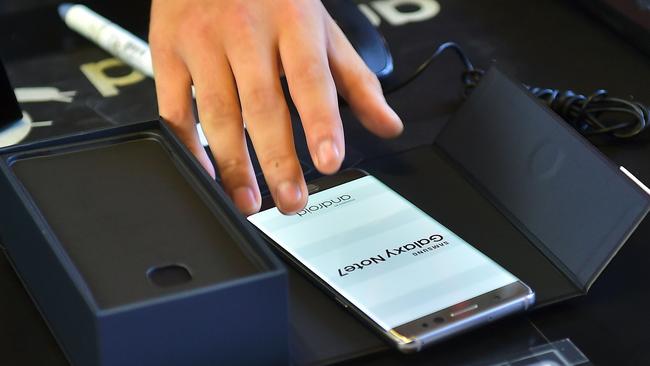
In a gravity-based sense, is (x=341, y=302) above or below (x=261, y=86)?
below

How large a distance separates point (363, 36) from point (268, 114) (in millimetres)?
292

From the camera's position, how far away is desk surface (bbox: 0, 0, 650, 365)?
0.64 metres

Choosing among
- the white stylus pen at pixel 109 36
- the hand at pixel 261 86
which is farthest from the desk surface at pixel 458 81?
the hand at pixel 261 86

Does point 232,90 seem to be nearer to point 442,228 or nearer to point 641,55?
point 442,228

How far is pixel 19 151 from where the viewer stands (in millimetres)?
608

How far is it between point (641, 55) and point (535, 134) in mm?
314

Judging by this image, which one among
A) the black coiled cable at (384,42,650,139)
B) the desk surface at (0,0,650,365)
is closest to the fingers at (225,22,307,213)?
the desk surface at (0,0,650,365)

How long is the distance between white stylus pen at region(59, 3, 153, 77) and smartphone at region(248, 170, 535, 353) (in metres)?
0.29

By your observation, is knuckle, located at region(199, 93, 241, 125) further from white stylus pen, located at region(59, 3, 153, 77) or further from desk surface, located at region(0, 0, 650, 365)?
white stylus pen, located at region(59, 3, 153, 77)

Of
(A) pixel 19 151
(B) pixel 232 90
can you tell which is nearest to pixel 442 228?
(B) pixel 232 90

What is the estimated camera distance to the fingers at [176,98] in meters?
0.67

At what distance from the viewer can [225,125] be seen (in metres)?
0.68

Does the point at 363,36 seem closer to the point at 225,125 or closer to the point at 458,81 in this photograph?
the point at 458,81

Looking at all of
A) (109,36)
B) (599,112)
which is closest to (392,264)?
(599,112)
